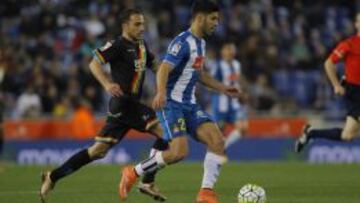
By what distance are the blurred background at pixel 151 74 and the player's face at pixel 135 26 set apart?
10.1 m

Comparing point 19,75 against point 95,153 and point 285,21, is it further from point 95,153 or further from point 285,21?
point 95,153

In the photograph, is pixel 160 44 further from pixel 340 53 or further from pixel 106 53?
pixel 106 53

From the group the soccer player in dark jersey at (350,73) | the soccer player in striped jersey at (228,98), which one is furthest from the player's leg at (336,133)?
the soccer player in striped jersey at (228,98)

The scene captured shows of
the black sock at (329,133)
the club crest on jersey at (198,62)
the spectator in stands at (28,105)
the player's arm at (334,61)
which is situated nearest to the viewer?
the club crest on jersey at (198,62)

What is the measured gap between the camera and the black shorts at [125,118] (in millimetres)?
11445

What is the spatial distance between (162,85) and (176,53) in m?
0.42

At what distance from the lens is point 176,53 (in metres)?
10.1

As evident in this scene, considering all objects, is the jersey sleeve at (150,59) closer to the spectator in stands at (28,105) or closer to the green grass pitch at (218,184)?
the green grass pitch at (218,184)

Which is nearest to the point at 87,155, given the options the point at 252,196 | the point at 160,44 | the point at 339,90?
the point at 252,196

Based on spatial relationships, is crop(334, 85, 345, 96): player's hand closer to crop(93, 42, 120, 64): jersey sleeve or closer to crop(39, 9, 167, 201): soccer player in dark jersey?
crop(39, 9, 167, 201): soccer player in dark jersey

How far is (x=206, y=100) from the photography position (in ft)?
76.2

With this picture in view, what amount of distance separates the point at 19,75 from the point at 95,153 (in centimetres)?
1265


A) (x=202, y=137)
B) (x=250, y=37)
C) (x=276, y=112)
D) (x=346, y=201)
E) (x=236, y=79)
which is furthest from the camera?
(x=250, y=37)

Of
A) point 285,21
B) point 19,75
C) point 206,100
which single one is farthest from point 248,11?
point 19,75
